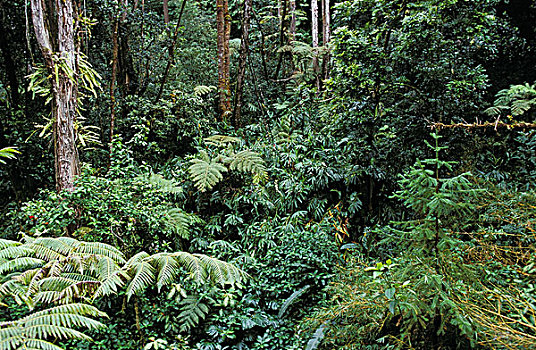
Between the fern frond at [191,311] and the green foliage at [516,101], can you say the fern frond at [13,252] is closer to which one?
the fern frond at [191,311]

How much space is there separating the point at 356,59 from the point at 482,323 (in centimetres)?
404

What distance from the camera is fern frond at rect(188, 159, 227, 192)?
5344 mm

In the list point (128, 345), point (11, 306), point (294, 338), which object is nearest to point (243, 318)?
point (294, 338)

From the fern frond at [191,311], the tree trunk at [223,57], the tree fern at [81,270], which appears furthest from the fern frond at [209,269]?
the tree trunk at [223,57]

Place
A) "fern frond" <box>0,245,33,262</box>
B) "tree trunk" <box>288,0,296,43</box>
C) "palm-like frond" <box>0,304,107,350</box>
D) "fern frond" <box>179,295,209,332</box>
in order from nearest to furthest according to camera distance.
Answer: "palm-like frond" <box>0,304,107,350</box> < "fern frond" <box>0,245,33,262</box> < "fern frond" <box>179,295,209,332</box> < "tree trunk" <box>288,0,296,43</box>

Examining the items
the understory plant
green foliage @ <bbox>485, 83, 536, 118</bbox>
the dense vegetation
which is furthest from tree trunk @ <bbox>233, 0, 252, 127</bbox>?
the understory plant

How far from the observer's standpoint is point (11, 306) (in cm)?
342

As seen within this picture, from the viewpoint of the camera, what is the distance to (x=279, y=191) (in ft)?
18.6

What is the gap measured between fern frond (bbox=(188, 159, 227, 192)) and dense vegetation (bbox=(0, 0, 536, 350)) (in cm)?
4

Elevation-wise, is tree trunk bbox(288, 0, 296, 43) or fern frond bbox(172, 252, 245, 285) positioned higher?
tree trunk bbox(288, 0, 296, 43)

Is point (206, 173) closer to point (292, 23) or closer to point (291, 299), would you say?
point (291, 299)

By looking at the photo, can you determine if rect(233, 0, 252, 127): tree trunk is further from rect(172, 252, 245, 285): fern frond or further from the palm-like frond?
the palm-like frond

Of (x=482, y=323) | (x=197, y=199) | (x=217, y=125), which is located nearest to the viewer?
(x=482, y=323)

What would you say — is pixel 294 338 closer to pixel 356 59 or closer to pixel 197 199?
pixel 197 199
